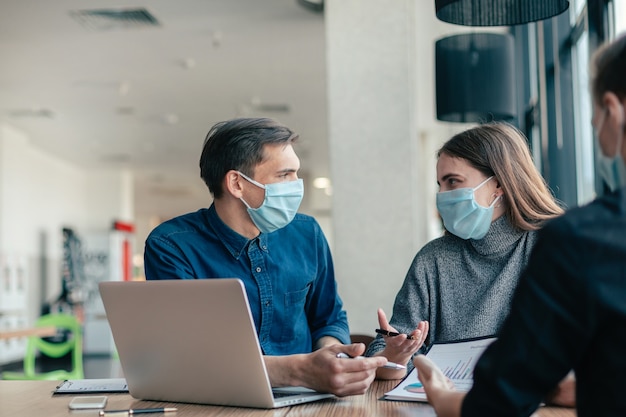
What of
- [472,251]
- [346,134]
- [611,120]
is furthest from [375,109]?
[611,120]

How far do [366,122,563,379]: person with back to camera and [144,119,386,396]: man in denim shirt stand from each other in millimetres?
267

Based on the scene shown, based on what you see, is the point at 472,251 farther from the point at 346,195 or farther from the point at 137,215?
the point at 137,215

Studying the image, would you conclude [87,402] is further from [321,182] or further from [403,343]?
[321,182]

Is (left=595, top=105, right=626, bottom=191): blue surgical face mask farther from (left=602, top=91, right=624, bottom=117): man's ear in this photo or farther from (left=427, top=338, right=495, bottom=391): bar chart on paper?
(left=427, top=338, right=495, bottom=391): bar chart on paper

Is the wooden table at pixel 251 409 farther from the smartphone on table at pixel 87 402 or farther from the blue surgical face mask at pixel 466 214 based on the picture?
the blue surgical face mask at pixel 466 214

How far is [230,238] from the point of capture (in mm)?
2047

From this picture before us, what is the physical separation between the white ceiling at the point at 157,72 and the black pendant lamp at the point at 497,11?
93.7 inches

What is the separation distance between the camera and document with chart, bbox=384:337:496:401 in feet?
4.97

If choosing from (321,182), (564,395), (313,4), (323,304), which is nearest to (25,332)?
(313,4)

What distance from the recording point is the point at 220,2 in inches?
240

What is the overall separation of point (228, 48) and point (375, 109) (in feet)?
9.94

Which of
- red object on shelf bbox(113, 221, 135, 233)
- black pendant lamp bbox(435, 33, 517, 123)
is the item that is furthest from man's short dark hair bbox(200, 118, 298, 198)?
red object on shelf bbox(113, 221, 135, 233)

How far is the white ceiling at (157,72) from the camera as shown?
641 centimetres

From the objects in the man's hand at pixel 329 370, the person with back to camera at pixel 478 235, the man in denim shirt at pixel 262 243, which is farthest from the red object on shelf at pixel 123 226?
the man's hand at pixel 329 370
